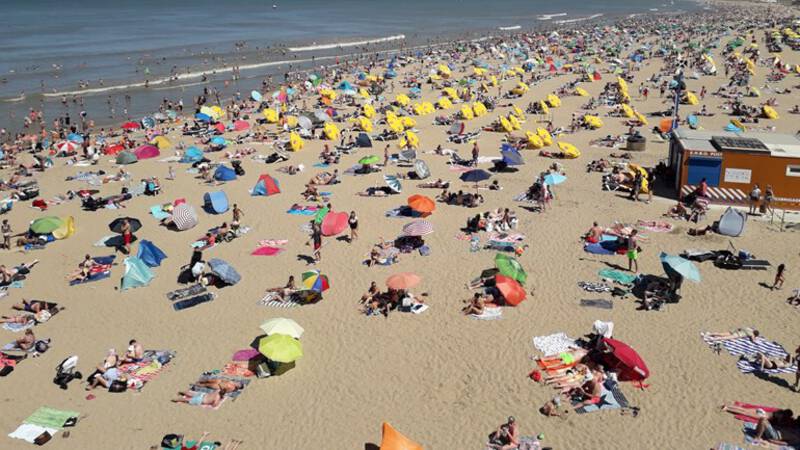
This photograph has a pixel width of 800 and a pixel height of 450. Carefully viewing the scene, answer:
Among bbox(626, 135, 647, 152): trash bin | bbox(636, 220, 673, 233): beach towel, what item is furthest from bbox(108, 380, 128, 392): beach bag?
bbox(626, 135, 647, 152): trash bin

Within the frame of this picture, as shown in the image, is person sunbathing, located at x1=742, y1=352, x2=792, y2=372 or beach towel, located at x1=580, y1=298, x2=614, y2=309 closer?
person sunbathing, located at x1=742, y1=352, x2=792, y2=372

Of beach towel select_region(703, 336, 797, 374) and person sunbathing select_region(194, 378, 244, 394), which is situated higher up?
beach towel select_region(703, 336, 797, 374)

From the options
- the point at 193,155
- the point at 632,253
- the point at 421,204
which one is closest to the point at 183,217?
the point at 421,204

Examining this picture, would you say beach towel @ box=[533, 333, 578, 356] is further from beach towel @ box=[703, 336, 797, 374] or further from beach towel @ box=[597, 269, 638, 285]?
beach towel @ box=[597, 269, 638, 285]

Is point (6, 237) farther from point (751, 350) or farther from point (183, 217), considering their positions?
point (751, 350)

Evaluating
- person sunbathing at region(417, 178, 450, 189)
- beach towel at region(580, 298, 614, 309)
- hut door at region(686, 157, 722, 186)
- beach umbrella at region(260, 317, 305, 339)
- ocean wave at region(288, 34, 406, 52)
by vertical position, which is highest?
ocean wave at region(288, 34, 406, 52)

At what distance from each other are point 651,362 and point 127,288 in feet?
38.6

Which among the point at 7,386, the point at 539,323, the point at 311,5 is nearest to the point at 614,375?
the point at 539,323

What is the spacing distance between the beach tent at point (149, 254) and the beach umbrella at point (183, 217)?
6.87 feet

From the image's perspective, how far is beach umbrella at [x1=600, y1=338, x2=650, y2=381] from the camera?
1066cm

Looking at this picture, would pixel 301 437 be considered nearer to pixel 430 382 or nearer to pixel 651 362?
pixel 430 382

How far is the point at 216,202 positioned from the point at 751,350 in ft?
49.1

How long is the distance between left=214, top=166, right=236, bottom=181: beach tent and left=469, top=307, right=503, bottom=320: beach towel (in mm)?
12781

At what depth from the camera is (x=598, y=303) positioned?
13328mm
